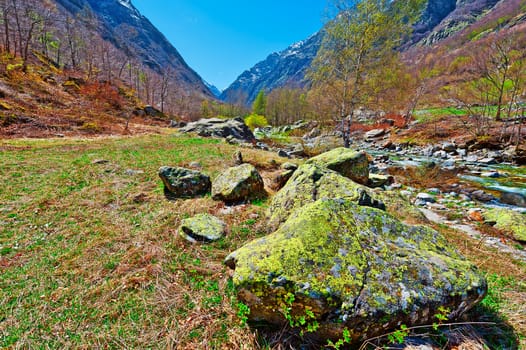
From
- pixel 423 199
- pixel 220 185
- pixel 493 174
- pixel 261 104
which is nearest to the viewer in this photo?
pixel 220 185

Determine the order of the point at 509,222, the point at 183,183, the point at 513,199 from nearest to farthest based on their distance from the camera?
the point at 509,222, the point at 183,183, the point at 513,199

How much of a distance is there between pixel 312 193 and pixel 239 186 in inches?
89.9

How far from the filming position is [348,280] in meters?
2.21

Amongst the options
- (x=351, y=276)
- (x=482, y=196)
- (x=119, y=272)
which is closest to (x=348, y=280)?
(x=351, y=276)

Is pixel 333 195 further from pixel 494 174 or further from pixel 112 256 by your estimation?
pixel 494 174

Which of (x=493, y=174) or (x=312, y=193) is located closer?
(x=312, y=193)

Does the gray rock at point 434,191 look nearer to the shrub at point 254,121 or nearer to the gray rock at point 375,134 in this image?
the gray rock at point 375,134

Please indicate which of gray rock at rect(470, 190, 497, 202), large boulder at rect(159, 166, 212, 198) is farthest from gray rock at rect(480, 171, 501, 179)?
large boulder at rect(159, 166, 212, 198)

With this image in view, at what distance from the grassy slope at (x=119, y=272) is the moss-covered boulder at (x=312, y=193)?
2.10 feet

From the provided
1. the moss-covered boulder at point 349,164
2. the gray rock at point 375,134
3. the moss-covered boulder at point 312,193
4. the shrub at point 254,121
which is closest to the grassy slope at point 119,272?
the moss-covered boulder at point 312,193

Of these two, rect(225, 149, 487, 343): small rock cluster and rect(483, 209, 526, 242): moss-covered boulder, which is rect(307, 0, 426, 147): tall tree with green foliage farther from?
rect(225, 149, 487, 343): small rock cluster

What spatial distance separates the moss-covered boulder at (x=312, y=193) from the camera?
15.2 feet

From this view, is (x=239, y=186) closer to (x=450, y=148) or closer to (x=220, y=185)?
(x=220, y=185)

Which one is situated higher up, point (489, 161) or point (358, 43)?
point (358, 43)
